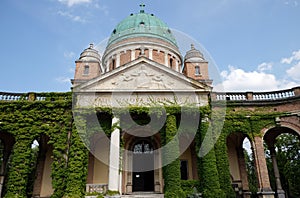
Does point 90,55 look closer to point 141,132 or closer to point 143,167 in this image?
point 141,132

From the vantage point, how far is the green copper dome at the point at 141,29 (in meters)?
29.3

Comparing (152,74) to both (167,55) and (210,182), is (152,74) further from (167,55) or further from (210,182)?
(167,55)

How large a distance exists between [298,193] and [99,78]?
27163 millimetres

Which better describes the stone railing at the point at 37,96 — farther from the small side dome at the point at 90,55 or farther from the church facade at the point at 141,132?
the small side dome at the point at 90,55

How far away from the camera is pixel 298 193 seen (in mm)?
29062

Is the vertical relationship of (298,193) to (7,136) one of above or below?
below

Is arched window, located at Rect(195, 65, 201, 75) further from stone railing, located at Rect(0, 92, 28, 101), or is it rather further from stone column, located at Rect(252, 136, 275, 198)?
stone railing, located at Rect(0, 92, 28, 101)

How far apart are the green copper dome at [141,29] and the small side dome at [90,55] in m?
3.82

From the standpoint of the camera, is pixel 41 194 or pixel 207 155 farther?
pixel 41 194

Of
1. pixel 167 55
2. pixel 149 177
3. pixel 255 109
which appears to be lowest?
pixel 149 177

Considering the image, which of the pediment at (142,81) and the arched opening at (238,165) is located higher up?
the pediment at (142,81)

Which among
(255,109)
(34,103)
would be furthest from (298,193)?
(34,103)

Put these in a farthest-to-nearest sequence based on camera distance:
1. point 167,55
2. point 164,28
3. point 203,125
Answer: point 164,28
point 167,55
point 203,125

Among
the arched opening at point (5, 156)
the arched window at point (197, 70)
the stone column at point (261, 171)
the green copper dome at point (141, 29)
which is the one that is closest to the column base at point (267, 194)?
the stone column at point (261, 171)
